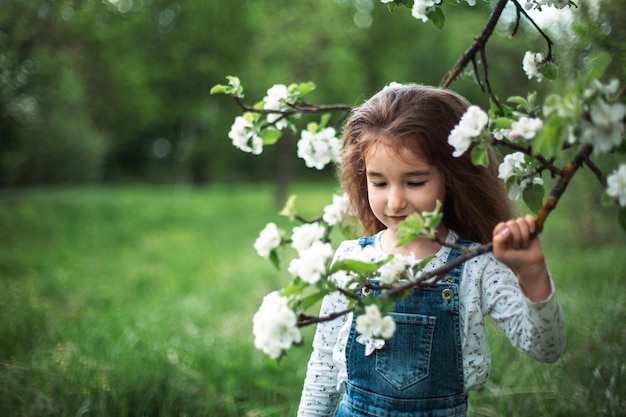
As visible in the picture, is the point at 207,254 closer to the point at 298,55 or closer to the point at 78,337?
the point at 78,337

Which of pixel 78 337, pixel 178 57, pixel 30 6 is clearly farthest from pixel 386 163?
pixel 178 57

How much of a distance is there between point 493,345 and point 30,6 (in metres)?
6.19

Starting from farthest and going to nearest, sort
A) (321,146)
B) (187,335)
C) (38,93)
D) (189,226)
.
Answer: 1. (189,226)
2. (38,93)
3. (187,335)
4. (321,146)

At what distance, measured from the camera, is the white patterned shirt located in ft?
4.26

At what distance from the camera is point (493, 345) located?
308cm

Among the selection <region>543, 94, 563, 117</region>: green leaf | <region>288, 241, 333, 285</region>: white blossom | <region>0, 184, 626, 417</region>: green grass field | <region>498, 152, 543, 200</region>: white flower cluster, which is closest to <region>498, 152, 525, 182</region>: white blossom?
<region>498, 152, 543, 200</region>: white flower cluster

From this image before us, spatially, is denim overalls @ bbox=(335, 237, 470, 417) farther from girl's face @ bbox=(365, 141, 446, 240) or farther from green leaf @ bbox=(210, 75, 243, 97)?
green leaf @ bbox=(210, 75, 243, 97)

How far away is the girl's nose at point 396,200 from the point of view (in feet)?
5.01

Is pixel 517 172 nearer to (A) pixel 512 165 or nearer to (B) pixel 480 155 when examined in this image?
(A) pixel 512 165

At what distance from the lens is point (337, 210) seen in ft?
6.65

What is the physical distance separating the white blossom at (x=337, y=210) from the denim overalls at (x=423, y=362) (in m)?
0.54

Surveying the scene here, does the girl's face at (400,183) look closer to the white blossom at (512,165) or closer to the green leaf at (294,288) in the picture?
the white blossom at (512,165)

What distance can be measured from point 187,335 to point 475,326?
2734 millimetres

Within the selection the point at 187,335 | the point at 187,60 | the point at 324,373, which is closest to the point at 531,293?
the point at 324,373
